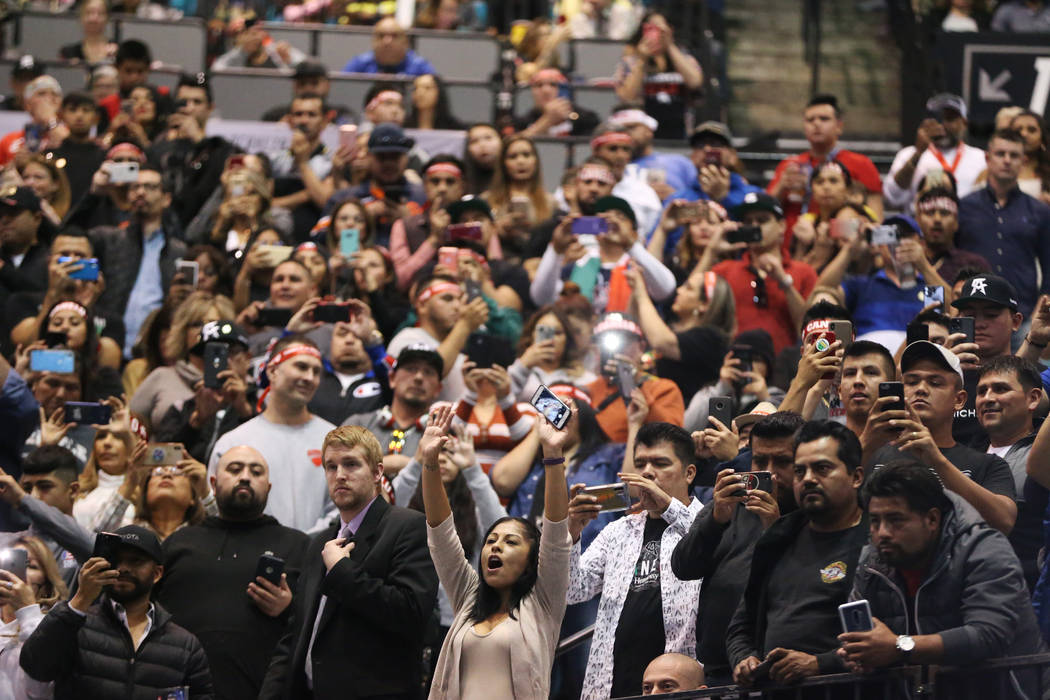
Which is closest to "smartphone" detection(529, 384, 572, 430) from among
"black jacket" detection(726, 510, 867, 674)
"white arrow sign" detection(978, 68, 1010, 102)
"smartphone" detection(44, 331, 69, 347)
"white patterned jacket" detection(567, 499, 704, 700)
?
"white patterned jacket" detection(567, 499, 704, 700)

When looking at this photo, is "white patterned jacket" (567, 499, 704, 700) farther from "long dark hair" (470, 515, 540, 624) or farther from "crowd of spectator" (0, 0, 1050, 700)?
"long dark hair" (470, 515, 540, 624)

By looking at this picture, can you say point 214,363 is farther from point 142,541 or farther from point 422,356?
point 142,541

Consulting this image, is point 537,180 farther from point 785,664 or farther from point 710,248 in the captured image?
point 785,664

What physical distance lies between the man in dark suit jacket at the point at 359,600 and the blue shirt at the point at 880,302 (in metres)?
3.56

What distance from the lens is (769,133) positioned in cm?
1553

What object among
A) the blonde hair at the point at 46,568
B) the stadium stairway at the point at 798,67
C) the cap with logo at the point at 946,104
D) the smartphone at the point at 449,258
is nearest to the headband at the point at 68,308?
the smartphone at the point at 449,258

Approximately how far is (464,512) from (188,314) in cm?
308

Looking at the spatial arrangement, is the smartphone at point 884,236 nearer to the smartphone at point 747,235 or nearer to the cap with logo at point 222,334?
the smartphone at point 747,235

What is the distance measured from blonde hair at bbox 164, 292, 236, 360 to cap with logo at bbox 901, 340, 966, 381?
4730mm

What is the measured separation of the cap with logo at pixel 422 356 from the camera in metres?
9.22

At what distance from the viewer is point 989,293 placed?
8.16m

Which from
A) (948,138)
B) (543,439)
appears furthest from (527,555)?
(948,138)

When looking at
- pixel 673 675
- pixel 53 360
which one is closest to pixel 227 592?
pixel 673 675

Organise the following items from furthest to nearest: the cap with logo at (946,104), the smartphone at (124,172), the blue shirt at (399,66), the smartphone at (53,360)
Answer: the blue shirt at (399,66), the cap with logo at (946,104), the smartphone at (124,172), the smartphone at (53,360)
